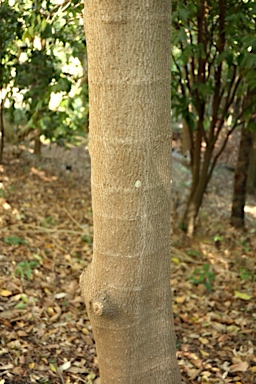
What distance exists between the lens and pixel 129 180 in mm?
1993

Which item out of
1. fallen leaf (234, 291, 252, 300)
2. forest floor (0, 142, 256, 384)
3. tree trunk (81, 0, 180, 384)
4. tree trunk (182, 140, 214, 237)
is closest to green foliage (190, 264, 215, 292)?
forest floor (0, 142, 256, 384)

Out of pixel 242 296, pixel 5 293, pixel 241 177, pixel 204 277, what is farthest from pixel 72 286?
pixel 241 177

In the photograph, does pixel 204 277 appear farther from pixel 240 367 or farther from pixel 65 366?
pixel 65 366

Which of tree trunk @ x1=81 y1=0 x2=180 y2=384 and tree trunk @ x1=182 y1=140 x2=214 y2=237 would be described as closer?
tree trunk @ x1=81 y1=0 x2=180 y2=384

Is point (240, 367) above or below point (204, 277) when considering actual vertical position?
below

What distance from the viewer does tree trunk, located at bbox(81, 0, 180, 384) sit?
1.90 metres

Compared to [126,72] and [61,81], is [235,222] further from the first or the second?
[126,72]

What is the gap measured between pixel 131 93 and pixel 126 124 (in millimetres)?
109

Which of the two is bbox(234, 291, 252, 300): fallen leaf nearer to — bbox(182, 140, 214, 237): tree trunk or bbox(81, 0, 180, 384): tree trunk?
bbox(182, 140, 214, 237): tree trunk

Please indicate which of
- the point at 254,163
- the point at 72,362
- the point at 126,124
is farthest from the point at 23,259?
the point at 254,163

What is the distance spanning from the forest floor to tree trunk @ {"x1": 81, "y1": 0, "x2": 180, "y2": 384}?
3.46ft

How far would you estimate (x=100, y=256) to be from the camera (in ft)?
6.92

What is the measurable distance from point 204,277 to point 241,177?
2.11 m

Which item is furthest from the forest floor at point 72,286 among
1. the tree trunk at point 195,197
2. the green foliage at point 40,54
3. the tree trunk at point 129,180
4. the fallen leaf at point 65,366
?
the tree trunk at point 129,180
